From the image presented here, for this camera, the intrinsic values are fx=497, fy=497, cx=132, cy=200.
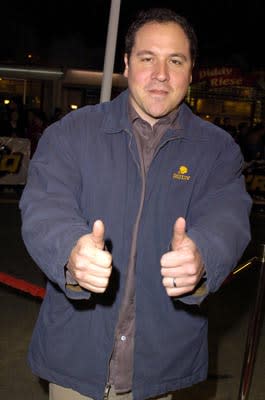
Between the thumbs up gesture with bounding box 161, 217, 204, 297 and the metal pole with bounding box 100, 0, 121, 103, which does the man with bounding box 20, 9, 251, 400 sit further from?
the metal pole with bounding box 100, 0, 121, 103

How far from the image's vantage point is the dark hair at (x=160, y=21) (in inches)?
85.9

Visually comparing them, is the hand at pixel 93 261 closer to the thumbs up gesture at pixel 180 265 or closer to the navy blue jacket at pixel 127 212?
the thumbs up gesture at pixel 180 265

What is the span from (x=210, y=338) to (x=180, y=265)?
3.91 meters

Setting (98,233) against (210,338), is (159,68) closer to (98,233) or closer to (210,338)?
(98,233)

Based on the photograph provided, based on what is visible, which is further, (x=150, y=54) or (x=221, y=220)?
(x=150, y=54)

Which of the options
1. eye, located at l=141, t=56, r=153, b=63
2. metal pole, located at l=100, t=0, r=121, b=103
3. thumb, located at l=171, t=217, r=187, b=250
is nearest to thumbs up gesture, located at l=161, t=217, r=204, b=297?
thumb, located at l=171, t=217, r=187, b=250

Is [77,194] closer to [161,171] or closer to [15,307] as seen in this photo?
[161,171]

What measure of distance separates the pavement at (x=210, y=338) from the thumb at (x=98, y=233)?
2.93 ft

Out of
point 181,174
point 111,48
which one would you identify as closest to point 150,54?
point 181,174

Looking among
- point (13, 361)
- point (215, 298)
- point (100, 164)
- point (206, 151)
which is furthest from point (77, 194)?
point (215, 298)

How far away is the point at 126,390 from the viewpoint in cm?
216

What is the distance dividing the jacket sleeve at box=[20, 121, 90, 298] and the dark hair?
552 mm

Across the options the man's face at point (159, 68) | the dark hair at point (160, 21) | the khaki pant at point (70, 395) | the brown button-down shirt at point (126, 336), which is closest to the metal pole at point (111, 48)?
the dark hair at point (160, 21)

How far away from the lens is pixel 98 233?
1.51 meters
